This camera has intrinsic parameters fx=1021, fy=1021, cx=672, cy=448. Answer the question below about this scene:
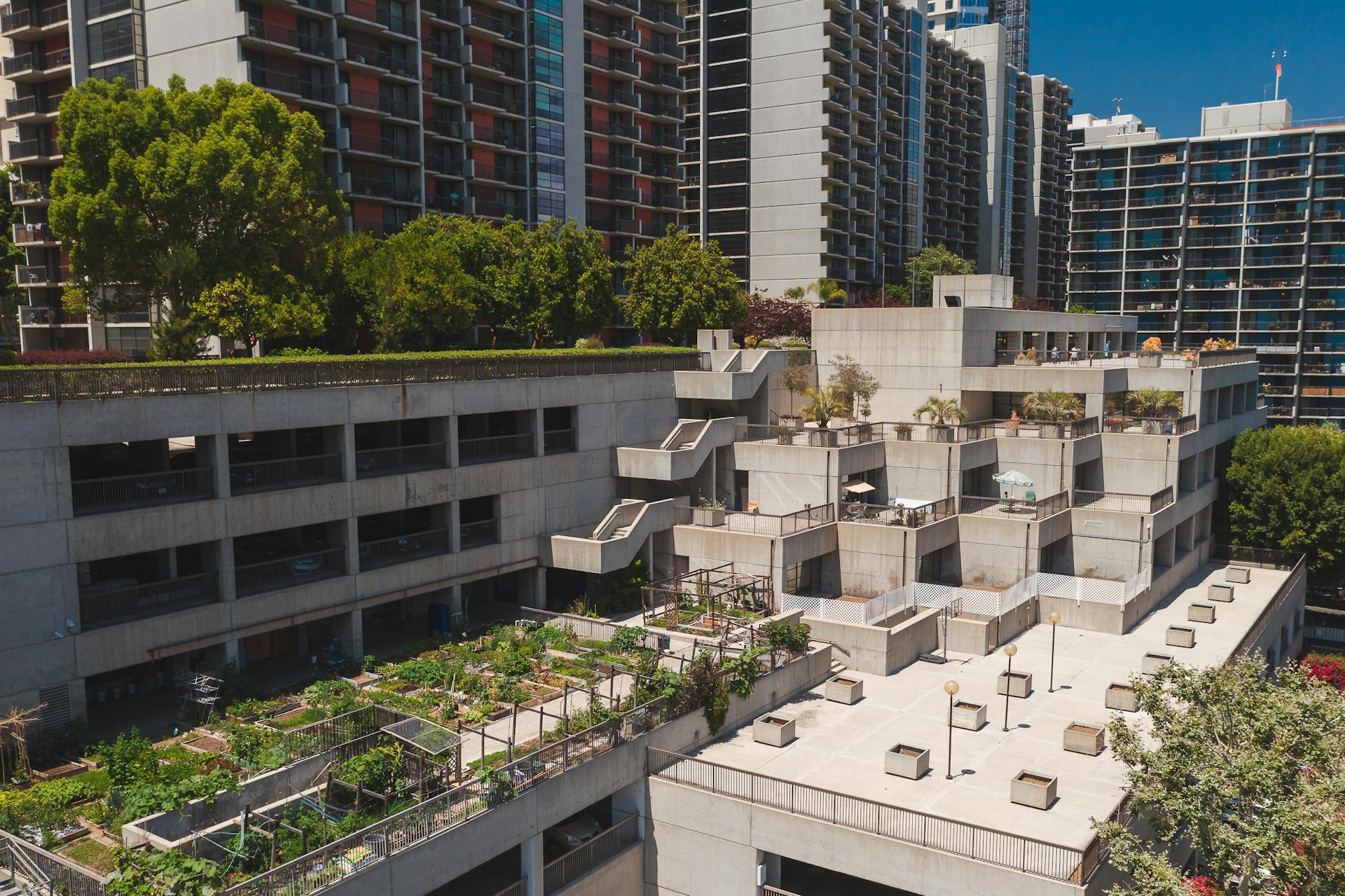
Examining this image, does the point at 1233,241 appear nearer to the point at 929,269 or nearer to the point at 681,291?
the point at 929,269

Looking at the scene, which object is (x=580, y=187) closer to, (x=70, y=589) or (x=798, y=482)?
(x=798, y=482)

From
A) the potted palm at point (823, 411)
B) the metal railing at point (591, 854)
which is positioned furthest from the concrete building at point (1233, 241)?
the metal railing at point (591, 854)

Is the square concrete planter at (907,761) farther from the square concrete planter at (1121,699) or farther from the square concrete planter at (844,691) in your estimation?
the square concrete planter at (1121,699)

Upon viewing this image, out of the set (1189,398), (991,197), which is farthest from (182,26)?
(991,197)

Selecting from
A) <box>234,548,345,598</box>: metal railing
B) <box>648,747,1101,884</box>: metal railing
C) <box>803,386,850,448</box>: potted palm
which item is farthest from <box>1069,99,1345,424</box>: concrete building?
<box>234,548,345,598</box>: metal railing

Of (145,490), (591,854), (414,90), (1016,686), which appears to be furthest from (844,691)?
(414,90)

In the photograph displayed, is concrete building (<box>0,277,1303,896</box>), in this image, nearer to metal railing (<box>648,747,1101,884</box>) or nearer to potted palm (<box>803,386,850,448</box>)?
metal railing (<box>648,747,1101,884</box>)
